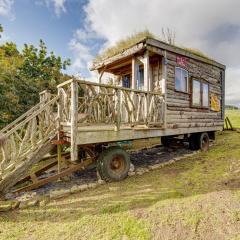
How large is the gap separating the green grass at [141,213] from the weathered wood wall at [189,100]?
3.26m

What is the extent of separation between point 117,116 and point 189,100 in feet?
16.2

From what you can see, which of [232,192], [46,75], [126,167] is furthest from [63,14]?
[232,192]

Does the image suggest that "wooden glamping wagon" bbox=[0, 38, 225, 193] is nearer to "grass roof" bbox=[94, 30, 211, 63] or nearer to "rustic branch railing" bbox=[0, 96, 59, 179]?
"rustic branch railing" bbox=[0, 96, 59, 179]

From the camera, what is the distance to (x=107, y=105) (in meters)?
6.13

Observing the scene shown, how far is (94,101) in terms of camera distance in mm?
5852

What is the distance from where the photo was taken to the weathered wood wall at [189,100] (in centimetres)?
842

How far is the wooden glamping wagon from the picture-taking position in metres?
5.37

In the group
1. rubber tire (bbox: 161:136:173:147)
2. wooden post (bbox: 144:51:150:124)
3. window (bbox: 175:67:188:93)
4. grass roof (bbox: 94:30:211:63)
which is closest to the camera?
wooden post (bbox: 144:51:150:124)

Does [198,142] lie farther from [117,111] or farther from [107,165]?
[107,165]

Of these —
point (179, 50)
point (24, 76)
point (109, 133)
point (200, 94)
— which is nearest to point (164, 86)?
A: point (179, 50)

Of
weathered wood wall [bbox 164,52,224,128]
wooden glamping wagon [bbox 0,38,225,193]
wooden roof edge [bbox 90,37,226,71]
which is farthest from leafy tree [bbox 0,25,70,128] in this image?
weathered wood wall [bbox 164,52,224,128]

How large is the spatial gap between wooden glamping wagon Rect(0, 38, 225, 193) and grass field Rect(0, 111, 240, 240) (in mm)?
989

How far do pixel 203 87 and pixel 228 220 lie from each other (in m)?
7.94

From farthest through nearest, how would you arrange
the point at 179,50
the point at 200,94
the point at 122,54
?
the point at 200,94 < the point at 179,50 < the point at 122,54
